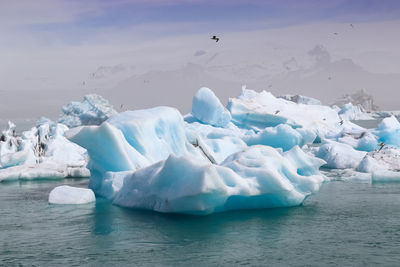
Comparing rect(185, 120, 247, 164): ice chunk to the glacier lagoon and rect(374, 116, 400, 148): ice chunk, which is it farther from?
rect(374, 116, 400, 148): ice chunk

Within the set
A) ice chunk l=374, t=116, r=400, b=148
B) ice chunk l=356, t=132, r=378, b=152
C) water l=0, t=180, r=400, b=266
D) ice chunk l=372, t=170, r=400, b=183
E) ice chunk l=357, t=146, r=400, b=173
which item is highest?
ice chunk l=374, t=116, r=400, b=148

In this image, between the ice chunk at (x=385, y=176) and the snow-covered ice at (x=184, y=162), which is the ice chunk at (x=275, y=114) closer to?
the snow-covered ice at (x=184, y=162)

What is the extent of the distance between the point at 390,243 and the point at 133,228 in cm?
495

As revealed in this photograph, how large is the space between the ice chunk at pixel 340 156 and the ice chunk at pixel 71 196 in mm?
11875

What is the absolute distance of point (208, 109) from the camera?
30141 millimetres

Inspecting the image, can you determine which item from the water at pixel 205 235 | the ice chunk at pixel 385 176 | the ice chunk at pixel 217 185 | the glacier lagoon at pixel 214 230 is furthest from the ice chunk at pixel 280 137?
the ice chunk at pixel 217 185

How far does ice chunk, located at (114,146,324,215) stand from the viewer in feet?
38.3

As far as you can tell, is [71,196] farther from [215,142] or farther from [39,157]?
[39,157]

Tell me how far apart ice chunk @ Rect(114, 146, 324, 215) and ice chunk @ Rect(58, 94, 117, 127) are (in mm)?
29715

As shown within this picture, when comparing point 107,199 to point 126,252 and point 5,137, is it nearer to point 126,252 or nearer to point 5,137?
point 126,252

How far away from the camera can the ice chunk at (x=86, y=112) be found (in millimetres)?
43125

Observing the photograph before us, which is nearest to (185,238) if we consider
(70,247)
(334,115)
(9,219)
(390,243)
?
(70,247)

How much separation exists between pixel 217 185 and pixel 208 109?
61.8ft

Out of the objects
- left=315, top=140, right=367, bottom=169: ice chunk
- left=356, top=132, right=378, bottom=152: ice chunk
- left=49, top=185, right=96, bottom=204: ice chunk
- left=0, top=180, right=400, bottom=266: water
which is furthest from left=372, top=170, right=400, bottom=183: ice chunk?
left=49, top=185, right=96, bottom=204: ice chunk
